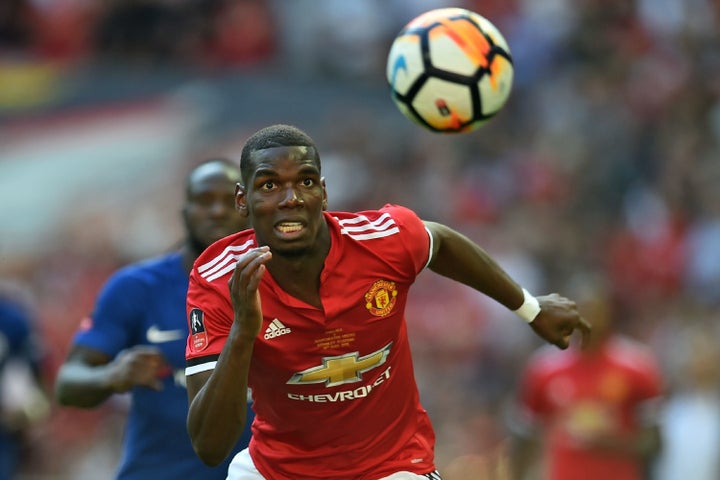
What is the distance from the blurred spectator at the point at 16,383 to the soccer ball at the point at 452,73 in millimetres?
3628

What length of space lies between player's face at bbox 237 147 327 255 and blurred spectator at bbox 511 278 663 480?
458 cm

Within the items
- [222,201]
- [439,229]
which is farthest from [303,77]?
[439,229]

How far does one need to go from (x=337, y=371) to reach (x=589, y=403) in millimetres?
4640

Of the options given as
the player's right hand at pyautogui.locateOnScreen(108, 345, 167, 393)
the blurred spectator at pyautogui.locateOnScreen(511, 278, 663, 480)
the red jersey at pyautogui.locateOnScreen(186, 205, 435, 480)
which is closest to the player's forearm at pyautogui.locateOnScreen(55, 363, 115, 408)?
the player's right hand at pyautogui.locateOnScreen(108, 345, 167, 393)

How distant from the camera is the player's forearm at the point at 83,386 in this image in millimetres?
Answer: 5996

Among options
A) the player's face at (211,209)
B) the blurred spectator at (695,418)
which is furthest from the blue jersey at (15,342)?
the blurred spectator at (695,418)

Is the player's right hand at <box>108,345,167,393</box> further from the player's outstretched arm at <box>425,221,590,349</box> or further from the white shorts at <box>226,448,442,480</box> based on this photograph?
the player's outstretched arm at <box>425,221,590,349</box>

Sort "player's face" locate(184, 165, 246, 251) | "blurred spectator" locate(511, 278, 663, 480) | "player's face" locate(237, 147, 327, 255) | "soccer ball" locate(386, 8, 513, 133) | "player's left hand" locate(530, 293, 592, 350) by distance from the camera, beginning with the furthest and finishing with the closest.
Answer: "blurred spectator" locate(511, 278, 663, 480) < "player's face" locate(184, 165, 246, 251) < "soccer ball" locate(386, 8, 513, 133) < "player's left hand" locate(530, 293, 592, 350) < "player's face" locate(237, 147, 327, 255)

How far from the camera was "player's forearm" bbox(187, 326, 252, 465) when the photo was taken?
4434 mm

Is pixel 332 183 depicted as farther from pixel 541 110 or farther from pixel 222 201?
pixel 222 201

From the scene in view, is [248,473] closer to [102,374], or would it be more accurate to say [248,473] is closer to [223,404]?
[223,404]

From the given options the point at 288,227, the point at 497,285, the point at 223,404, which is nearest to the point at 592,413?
the point at 497,285

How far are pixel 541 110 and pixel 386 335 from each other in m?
8.97

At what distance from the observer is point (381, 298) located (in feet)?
16.4
